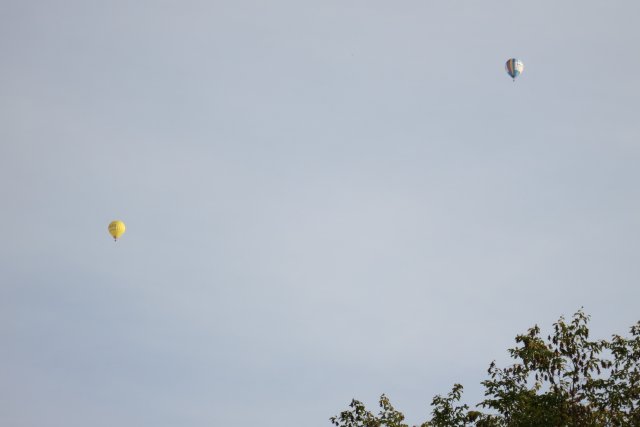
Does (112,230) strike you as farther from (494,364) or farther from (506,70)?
(494,364)

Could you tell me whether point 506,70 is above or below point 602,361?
above

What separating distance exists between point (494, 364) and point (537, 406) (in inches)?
97.5

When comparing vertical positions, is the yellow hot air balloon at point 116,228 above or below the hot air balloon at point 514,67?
below

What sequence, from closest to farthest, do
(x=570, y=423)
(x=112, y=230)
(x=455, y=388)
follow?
(x=570, y=423) → (x=455, y=388) → (x=112, y=230)

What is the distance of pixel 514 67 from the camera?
5064 inches

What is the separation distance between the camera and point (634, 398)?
41.8m

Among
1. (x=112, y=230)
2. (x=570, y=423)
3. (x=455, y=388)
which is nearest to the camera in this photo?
(x=570, y=423)

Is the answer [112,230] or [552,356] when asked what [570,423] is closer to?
[552,356]

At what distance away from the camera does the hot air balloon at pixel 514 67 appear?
12725 centimetres

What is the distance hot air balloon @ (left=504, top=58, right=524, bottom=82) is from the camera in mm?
127250

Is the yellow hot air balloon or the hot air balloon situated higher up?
the hot air balloon

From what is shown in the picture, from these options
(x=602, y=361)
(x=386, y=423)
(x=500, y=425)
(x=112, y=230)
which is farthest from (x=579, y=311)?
(x=112, y=230)

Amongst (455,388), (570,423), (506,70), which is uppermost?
(506,70)

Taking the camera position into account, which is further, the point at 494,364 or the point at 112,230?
the point at 112,230
